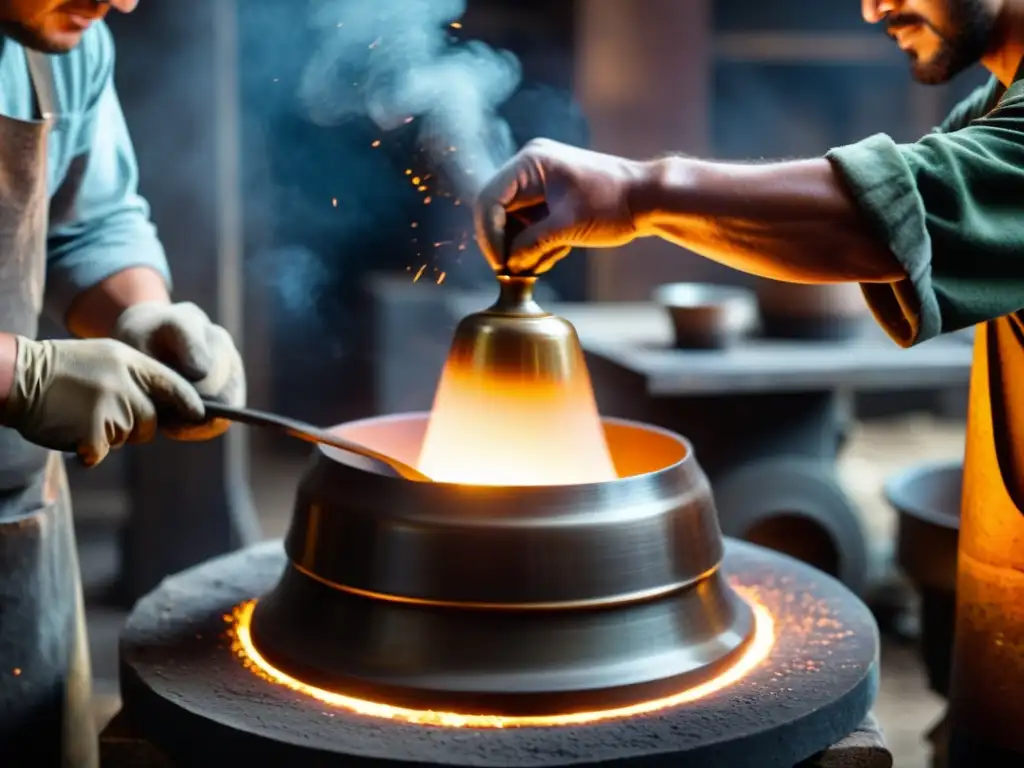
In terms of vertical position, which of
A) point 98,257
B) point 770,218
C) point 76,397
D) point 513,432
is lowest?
point 513,432

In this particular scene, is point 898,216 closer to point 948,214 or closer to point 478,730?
point 948,214

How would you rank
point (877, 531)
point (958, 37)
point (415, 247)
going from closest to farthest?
point (958, 37)
point (415, 247)
point (877, 531)

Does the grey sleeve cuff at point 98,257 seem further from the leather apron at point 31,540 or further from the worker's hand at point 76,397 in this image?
the worker's hand at point 76,397

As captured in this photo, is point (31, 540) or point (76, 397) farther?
point (31, 540)

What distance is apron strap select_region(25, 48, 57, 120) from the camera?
2203 millimetres

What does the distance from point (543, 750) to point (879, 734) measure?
60 cm

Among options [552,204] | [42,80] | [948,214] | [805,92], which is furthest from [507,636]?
[805,92]

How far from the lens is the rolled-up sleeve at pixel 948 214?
169cm

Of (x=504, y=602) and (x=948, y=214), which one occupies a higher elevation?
(x=948, y=214)

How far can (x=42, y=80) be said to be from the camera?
2225 mm

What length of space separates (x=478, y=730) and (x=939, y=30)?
138cm

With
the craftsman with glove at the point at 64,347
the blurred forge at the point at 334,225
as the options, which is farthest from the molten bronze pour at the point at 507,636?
the blurred forge at the point at 334,225

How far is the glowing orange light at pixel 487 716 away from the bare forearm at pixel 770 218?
65cm

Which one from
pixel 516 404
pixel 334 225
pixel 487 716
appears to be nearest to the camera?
pixel 487 716
